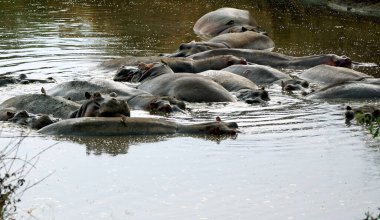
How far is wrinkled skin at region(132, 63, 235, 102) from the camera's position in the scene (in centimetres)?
1101

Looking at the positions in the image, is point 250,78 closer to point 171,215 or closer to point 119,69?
point 119,69

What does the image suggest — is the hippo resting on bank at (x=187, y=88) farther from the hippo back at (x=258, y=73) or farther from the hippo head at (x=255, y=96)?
the hippo back at (x=258, y=73)

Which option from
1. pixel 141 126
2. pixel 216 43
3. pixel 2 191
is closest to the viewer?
pixel 2 191

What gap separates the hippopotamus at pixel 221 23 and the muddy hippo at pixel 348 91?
21.9ft

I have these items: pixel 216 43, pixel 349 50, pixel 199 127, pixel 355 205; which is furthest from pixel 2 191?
pixel 349 50

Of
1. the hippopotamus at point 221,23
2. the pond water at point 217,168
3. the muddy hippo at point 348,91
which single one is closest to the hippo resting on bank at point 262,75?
the pond water at point 217,168

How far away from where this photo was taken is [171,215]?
6.50 meters

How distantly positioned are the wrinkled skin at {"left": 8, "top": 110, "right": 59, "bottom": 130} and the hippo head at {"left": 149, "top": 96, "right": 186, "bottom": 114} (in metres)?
1.17

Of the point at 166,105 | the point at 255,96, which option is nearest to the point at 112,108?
the point at 166,105

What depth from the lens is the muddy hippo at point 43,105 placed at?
10.0 m

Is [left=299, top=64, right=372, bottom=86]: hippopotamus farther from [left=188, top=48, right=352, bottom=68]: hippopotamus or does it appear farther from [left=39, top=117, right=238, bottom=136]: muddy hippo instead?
[left=39, top=117, right=238, bottom=136]: muddy hippo

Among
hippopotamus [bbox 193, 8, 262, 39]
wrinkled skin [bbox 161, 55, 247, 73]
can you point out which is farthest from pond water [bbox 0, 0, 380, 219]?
hippopotamus [bbox 193, 8, 262, 39]

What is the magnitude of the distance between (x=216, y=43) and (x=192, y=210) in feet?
28.1

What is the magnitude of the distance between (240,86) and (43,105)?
2.64 meters
